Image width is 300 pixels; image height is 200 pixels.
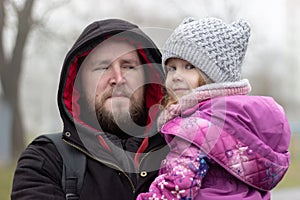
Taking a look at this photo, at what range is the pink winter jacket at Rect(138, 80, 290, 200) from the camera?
1707 mm

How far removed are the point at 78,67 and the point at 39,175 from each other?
0.54 metres

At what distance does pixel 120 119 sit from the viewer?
2203 mm

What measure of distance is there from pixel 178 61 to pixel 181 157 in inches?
15.6

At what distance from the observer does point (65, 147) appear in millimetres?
2027

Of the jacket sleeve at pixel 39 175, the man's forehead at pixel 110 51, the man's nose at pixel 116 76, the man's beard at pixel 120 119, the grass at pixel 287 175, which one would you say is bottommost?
the grass at pixel 287 175

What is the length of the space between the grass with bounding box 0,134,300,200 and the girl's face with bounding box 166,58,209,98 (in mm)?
2682

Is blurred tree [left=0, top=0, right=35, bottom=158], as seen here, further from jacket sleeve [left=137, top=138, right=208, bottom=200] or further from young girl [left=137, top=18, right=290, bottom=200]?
jacket sleeve [left=137, top=138, right=208, bottom=200]

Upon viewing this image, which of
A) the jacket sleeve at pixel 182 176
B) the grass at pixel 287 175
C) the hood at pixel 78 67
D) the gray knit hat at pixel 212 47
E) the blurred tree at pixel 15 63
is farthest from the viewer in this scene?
the blurred tree at pixel 15 63

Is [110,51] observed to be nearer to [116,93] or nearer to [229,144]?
[116,93]

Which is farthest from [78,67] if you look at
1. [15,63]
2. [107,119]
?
[15,63]

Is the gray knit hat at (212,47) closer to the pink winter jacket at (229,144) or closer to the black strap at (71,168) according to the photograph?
the pink winter jacket at (229,144)

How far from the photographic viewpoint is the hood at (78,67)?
2.11 m

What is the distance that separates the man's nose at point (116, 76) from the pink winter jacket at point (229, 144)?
42 centimetres

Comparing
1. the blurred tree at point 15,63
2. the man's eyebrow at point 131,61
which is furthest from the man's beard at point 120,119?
the blurred tree at point 15,63
